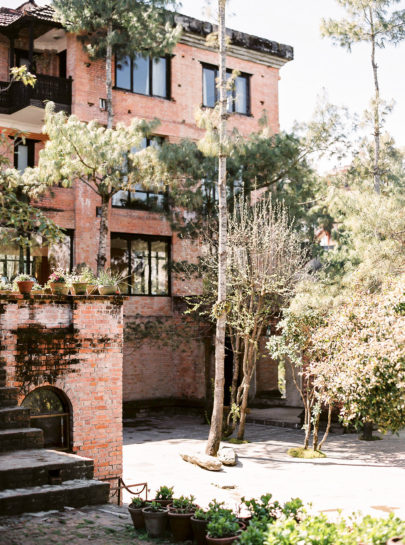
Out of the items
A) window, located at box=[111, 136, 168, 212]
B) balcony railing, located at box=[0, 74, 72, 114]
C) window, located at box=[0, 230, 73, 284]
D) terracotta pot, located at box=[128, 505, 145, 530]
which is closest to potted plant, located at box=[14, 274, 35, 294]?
terracotta pot, located at box=[128, 505, 145, 530]

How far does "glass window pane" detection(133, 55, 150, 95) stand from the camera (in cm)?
2483

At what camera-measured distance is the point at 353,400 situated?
9164mm

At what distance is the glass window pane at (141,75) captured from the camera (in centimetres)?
2483

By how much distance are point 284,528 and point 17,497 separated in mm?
3704

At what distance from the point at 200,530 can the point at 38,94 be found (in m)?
17.8

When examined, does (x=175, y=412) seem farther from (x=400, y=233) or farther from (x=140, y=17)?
(x=140, y=17)

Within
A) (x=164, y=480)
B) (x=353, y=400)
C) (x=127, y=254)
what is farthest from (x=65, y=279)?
(x=127, y=254)

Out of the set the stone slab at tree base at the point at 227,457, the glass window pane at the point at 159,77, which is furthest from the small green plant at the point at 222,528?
the glass window pane at the point at 159,77

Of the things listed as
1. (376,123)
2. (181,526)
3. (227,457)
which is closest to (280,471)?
(227,457)

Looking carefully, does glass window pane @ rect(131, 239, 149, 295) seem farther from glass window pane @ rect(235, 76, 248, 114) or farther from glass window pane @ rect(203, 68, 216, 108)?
glass window pane @ rect(235, 76, 248, 114)

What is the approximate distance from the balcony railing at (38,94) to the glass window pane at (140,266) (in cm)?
551

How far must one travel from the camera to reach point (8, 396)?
34.2 ft

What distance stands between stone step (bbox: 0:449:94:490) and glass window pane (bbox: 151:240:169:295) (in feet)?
51.7

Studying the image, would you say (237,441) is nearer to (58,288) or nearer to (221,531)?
(58,288)
